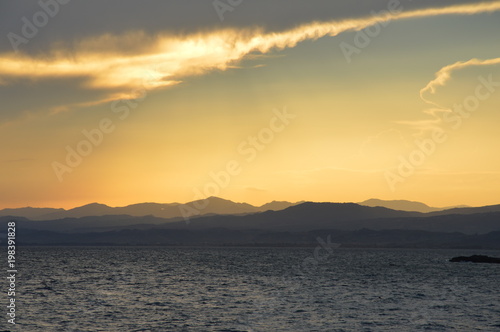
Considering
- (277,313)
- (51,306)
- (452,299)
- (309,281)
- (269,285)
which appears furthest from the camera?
(309,281)

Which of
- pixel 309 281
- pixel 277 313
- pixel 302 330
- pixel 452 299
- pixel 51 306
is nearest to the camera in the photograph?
pixel 302 330

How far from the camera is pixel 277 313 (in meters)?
65.7

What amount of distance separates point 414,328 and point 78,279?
7619cm

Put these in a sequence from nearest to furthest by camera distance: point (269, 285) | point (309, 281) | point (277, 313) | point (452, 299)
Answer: point (277, 313), point (452, 299), point (269, 285), point (309, 281)

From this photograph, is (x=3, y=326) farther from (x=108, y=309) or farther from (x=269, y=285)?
(x=269, y=285)

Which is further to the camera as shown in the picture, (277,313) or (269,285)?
(269,285)

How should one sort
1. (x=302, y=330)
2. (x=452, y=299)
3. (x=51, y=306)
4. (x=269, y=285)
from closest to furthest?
(x=302, y=330), (x=51, y=306), (x=452, y=299), (x=269, y=285)

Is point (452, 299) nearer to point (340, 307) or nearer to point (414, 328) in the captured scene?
point (340, 307)

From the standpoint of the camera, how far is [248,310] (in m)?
67.9

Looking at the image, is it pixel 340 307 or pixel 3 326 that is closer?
pixel 3 326

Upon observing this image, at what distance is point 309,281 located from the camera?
10988cm

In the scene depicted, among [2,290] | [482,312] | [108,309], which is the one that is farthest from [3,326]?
[482,312]

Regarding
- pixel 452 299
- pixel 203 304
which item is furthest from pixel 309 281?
pixel 203 304

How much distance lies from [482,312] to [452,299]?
14.0m
